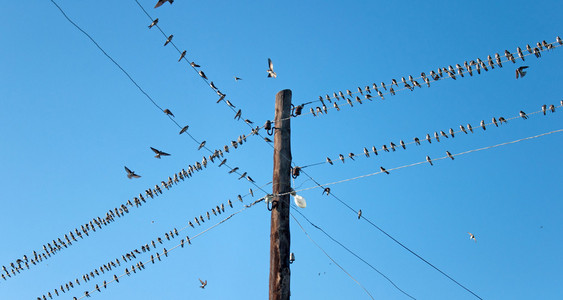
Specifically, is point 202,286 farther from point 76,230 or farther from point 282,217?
point 282,217

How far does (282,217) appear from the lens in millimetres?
10289

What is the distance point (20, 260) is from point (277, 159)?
8.50 m

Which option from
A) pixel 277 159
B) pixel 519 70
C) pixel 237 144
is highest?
pixel 519 70

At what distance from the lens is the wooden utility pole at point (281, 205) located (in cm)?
981

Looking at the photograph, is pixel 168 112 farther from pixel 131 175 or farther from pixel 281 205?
pixel 281 205

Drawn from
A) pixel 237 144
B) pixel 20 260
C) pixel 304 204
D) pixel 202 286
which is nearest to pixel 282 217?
pixel 304 204

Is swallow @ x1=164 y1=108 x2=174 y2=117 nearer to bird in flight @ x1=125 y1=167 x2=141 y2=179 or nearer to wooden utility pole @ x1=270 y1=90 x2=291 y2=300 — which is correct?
bird in flight @ x1=125 y1=167 x2=141 y2=179

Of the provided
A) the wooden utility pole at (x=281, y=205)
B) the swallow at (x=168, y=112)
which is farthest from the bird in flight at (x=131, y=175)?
the wooden utility pole at (x=281, y=205)

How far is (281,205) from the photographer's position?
10.4 meters

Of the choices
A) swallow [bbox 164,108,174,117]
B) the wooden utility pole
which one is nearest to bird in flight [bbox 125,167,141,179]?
swallow [bbox 164,108,174,117]

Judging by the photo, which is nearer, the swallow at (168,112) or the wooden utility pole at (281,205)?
the wooden utility pole at (281,205)

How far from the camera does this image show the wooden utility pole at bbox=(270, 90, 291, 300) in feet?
32.2

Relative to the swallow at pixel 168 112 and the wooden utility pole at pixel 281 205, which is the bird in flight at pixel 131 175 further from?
the wooden utility pole at pixel 281 205

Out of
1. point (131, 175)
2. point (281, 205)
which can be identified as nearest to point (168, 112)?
point (131, 175)
